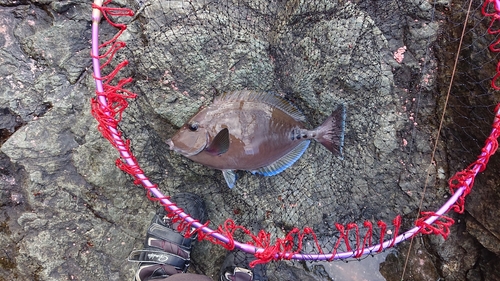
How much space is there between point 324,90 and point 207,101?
924mm

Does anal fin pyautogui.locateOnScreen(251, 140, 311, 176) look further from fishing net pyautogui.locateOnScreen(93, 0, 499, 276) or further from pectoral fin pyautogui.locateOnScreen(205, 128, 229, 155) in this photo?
pectoral fin pyautogui.locateOnScreen(205, 128, 229, 155)

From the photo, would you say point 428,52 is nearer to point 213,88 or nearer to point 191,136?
point 213,88

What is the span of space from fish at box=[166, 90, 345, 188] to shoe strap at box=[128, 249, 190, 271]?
770 mm

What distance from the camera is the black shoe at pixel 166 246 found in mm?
2627

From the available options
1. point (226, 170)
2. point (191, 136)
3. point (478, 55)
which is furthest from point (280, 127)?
point (478, 55)

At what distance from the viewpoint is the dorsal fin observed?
2.51m

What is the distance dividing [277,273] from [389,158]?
52.4 inches

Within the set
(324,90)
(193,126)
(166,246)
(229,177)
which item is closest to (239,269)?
(166,246)

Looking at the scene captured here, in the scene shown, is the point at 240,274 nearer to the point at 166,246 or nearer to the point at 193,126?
the point at 166,246

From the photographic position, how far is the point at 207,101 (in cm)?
264

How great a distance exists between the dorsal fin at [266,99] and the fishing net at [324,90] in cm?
12

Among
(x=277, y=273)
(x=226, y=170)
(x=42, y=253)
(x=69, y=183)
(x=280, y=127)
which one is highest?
(x=280, y=127)

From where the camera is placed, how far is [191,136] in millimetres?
2328

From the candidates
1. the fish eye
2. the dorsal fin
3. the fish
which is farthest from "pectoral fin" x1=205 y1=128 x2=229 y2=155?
the dorsal fin
